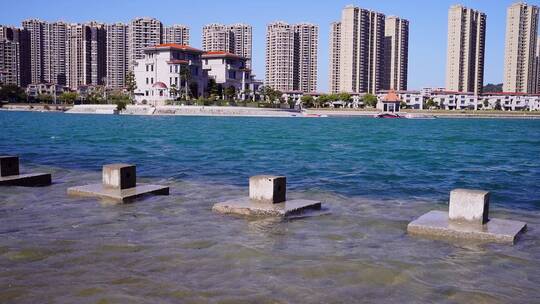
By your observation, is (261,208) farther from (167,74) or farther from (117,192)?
(167,74)

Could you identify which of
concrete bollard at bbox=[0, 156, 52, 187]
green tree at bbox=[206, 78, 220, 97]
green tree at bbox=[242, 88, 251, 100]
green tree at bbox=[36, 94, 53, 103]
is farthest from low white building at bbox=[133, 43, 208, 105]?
concrete bollard at bbox=[0, 156, 52, 187]

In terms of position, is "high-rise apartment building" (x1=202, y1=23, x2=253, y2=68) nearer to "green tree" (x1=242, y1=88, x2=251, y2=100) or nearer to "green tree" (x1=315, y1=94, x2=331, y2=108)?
"green tree" (x1=315, y1=94, x2=331, y2=108)

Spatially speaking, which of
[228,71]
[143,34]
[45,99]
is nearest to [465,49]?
[228,71]

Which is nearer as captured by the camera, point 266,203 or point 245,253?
point 245,253

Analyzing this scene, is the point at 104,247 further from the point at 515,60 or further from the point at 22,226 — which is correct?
the point at 515,60

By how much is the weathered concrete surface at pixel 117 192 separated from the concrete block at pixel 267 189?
286cm

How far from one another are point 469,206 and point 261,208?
3845 millimetres

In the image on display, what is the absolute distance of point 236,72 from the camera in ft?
480

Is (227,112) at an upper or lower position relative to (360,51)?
lower

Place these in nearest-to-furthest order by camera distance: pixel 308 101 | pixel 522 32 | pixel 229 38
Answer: pixel 308 101 → pixel 229 38 → pixel 522 32

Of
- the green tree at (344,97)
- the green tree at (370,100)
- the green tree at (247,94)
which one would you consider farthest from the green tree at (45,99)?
the green tree at (370,100)

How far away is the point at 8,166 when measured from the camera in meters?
14.9

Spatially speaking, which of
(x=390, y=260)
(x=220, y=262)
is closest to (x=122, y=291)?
(x=220, y=262)

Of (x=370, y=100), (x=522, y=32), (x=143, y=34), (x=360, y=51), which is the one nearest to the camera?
(x=370, y=100)
